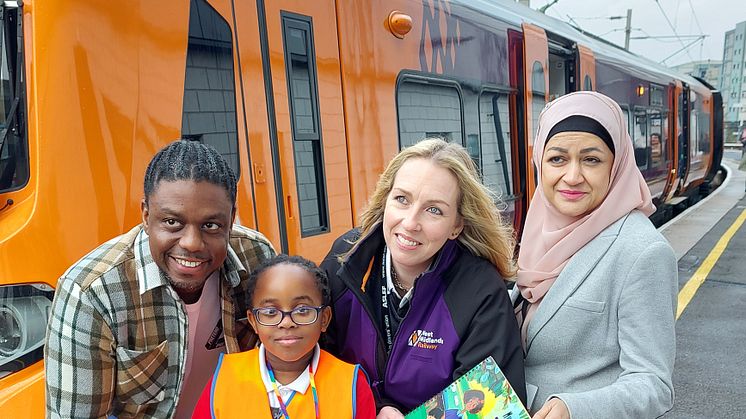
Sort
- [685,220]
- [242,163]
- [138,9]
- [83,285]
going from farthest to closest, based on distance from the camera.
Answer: [685,220] < [242,163] < [138,9] < [83,285]

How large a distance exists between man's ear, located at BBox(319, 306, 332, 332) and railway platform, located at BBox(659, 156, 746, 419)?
2.91m

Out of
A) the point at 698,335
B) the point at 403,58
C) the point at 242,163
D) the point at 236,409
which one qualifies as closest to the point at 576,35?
the point at 698,335

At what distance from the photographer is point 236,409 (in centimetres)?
163

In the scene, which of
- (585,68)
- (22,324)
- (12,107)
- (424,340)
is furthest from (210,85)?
(585,68)

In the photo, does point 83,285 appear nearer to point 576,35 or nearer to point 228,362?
point 228,362

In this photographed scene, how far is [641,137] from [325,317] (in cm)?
890

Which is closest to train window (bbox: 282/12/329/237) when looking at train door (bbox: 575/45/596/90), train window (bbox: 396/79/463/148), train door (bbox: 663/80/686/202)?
train window (bbox: 396/79/463/148)

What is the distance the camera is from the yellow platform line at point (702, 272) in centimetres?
612

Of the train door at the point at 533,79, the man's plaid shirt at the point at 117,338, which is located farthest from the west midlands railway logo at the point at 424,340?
the train door at the point at 533,79

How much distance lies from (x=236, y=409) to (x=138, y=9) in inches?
63.2

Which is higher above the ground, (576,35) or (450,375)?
(576,35)

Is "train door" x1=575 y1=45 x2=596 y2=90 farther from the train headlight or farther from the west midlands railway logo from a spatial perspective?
the train headlight

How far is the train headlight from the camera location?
2062 millimetres

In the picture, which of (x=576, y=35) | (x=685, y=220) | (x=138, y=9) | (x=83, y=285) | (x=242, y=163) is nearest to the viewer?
(x=83, y=285)
